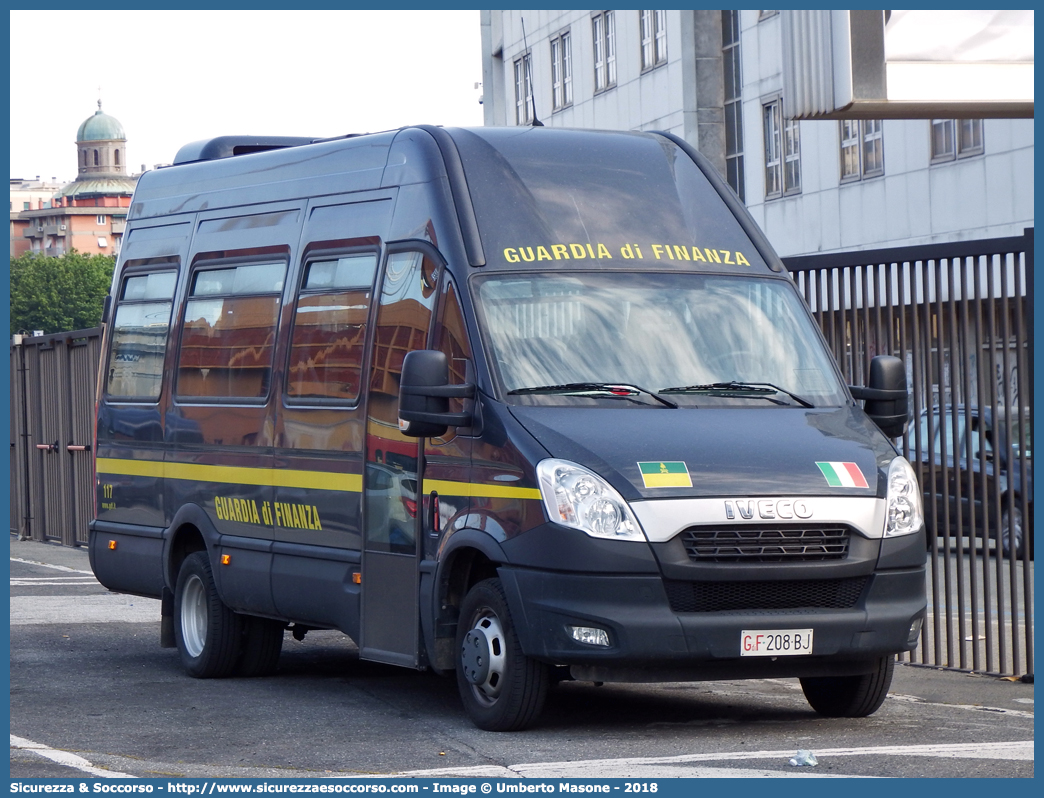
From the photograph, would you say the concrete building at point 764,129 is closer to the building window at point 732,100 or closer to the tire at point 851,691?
the building window at point 732,100

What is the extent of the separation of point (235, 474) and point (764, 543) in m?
3.77

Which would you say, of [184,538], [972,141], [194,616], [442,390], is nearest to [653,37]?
[972,141]

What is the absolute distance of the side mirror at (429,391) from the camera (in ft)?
28.9

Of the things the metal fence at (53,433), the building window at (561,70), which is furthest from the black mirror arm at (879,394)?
the building window at (561,70)

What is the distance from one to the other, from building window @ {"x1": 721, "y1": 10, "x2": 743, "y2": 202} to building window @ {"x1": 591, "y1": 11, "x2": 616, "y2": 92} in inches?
172

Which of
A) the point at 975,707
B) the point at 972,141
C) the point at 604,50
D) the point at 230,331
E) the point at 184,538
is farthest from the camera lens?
the point at 604,50

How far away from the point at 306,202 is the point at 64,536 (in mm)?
14346

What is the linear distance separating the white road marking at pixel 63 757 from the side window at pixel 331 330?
7.64ft

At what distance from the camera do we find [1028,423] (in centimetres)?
1055

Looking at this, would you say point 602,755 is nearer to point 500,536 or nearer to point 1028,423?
point 500,536

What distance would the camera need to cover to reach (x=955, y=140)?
30.2 meters

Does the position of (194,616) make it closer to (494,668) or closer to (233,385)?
(233,385)

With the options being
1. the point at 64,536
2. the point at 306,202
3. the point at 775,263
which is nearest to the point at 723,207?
the point at 775,263

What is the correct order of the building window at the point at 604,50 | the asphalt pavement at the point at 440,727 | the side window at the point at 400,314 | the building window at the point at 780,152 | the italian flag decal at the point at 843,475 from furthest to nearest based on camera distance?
the building window at the point at 604,50 < the building window at the point at 780,152 < the side window at the point at 400,314 < the italian flag decal at the point at 843,475 < the asphalt pavement at the point at 440,727
